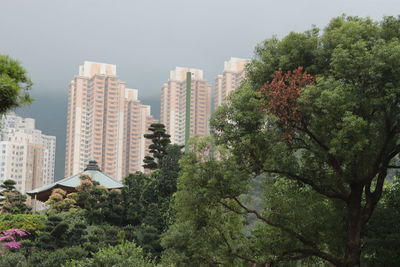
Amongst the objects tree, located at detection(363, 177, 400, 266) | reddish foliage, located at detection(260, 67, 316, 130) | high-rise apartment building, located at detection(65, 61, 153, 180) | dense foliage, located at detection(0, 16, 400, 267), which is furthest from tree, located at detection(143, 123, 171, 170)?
high-rise apartment building, located at detection(65, 61, 153, 180)

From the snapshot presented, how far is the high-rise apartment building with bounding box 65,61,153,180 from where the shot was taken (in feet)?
197

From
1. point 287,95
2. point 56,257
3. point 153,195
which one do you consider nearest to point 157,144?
point 153,195

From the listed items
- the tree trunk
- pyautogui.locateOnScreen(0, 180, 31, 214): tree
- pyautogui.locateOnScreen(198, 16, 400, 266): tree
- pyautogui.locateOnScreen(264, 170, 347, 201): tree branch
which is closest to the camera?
pyautogui.locateOnScreen(198, 16, 400, 266): tree

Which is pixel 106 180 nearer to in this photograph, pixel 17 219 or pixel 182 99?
pixel 17 219

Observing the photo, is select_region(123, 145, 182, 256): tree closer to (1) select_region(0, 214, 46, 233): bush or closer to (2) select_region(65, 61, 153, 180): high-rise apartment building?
(1) select_region(0, 214, 46, 233): bush

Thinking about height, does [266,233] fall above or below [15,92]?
below

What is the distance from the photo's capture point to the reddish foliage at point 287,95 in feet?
31.0

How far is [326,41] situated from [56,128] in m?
149

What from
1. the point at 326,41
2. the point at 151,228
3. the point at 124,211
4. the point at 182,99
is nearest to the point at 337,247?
the point at 326,41

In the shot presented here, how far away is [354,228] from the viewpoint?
10.1m

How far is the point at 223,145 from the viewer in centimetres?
1005

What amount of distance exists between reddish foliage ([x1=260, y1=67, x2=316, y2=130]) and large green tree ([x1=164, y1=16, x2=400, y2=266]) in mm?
16

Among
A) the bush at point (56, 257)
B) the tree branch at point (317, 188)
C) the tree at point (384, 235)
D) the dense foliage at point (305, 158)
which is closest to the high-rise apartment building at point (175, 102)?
the bush at point (56, 257)

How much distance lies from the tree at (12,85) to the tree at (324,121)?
4074 mm
